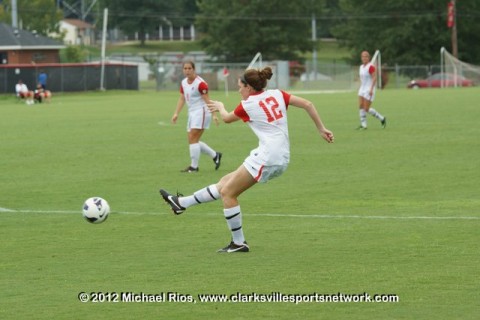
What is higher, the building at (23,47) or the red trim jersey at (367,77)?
the red trim jersey at (367,77)

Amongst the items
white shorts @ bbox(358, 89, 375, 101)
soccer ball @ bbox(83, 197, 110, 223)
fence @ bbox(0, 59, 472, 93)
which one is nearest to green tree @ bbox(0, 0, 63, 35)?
fence @ bbox(0, 59, 472, 93)

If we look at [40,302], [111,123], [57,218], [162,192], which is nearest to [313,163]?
[57,218]

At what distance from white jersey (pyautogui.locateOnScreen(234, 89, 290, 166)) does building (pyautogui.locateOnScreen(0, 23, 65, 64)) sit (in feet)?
247

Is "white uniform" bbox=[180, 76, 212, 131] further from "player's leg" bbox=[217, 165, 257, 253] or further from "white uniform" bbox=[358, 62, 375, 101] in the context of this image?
"white uniform" bbox=[358, 62, 375, 101]

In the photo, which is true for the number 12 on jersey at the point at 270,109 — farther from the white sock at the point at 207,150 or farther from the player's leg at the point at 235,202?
the white sock at the point at 207,150

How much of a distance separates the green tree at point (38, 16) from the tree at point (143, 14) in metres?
13.2

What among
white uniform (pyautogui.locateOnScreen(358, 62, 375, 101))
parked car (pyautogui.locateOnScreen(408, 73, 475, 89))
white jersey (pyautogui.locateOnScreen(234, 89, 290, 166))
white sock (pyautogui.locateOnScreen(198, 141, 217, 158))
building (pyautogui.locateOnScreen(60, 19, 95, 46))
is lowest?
parked car (pyautogui.locateOnScreen(408, 73, 475, 89))

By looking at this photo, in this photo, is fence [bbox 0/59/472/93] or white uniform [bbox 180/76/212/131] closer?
white uniform [bbox 180/76/212/131]

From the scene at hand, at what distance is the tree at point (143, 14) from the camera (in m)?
138

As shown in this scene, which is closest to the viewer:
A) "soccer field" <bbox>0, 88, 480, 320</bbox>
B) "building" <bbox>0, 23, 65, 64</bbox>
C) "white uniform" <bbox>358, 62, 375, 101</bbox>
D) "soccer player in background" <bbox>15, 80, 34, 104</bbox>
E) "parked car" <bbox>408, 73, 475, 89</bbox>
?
"soccer field" <bbox>0, 88, 480, 320</bbox>

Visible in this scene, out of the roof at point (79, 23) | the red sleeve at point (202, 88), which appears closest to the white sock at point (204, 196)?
the red sleeve at point (202, 88)

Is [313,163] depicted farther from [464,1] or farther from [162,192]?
[464,1]

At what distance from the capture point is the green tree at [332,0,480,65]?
99.5 meters

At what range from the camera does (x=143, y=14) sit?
13700cm
